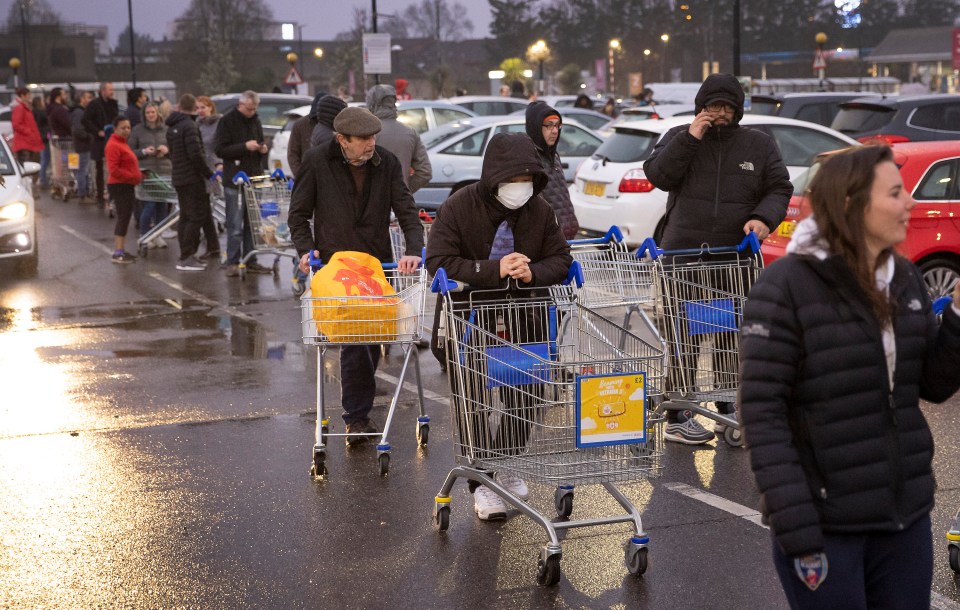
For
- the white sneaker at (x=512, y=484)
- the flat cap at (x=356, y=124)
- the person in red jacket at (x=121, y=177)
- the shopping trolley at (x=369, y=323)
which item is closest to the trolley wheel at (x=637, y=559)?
the white sneaker at (x=512, y=484)

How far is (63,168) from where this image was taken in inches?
1001

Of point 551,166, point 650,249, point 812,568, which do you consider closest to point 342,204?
point 551,166

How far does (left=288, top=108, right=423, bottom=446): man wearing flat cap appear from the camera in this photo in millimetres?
7004

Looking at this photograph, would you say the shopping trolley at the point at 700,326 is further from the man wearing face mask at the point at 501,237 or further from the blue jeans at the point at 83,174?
the blue jeans at the point at 83,174

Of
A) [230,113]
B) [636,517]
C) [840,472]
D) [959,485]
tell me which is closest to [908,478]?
[840,472]

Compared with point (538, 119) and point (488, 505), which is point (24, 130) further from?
point (488, 505)

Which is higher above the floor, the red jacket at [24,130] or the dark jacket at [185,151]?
the red jacket at [24,130]

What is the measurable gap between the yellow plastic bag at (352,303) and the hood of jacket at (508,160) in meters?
1.01

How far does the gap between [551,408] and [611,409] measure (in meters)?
0.31

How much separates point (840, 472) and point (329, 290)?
3.56 m

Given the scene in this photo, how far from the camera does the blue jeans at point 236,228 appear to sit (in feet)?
45.1

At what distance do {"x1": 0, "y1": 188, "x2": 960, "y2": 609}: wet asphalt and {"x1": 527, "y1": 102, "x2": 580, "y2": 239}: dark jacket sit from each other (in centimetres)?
146

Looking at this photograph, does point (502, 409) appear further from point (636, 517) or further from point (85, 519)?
point (85, 519)

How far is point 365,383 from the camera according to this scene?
7137 mm
